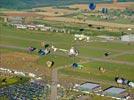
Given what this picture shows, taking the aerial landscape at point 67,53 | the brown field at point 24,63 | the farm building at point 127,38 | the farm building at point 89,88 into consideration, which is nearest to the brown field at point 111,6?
the aerial landscape at point 67,53

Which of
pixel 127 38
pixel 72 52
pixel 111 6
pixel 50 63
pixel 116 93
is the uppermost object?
pixel 116 93

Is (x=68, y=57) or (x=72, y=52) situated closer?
(x=68, y=57)

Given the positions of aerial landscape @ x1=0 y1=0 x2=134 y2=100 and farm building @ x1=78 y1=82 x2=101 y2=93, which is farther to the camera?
aerial landscape @ x1=0 y1=0 x2=134 y2=100

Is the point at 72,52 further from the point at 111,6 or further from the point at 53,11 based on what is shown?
the point at 111,6

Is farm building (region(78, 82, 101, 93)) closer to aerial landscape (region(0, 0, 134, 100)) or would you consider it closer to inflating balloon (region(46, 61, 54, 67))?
aerial landscape (region(0, 0, 134, 100))

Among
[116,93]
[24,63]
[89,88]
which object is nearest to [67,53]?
[24,63]

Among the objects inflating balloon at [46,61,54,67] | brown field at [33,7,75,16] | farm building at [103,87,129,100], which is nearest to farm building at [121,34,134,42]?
inflating balloon at [46,61,54,67]

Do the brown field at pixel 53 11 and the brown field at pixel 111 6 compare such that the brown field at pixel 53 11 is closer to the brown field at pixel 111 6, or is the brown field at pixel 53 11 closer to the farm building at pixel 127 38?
the brown field at pixel 111 6

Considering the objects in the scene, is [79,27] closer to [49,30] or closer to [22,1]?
[49,30]
